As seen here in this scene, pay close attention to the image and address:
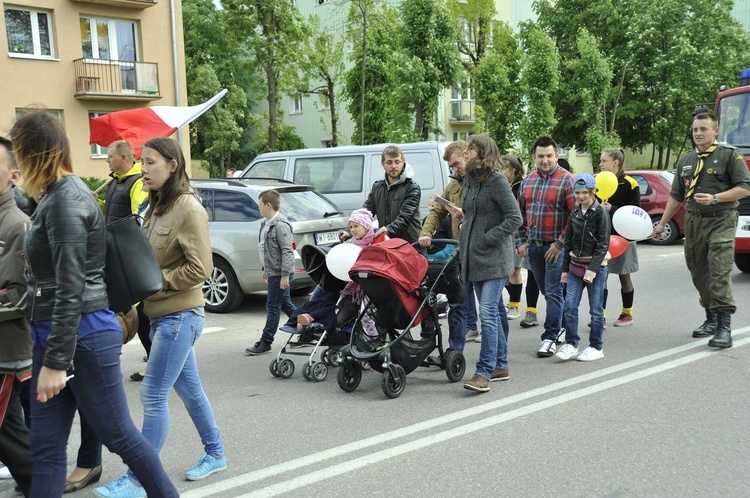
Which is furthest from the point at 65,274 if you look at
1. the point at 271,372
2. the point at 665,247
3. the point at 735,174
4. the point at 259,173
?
the point at 665,247

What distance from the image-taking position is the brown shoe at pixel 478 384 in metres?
5.93

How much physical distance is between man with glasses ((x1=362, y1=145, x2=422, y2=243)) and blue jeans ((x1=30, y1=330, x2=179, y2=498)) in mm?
4239

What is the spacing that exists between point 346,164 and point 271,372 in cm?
635

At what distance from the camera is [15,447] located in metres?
3.84

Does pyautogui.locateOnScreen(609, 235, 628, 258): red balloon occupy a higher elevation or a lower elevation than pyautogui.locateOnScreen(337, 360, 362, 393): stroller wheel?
higher

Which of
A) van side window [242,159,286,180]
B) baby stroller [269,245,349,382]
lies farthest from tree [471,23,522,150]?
baby stroller [269,245,349,382]

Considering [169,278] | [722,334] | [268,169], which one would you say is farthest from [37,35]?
[169,278]

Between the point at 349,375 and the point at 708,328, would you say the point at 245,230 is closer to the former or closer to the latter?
the point at 349,375

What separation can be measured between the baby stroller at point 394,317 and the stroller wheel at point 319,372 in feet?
1.50

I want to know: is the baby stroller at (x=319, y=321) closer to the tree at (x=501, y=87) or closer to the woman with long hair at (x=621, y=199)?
the woman with long hair at (x=621, y=199)

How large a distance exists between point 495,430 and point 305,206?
5584 mm

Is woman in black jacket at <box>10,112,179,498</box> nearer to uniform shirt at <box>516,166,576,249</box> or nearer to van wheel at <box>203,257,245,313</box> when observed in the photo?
uniform shirt at <box>516,166,576,249</box>

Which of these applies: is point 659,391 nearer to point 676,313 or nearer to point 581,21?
point 676,313

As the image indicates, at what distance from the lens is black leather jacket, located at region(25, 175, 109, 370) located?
306 cm
